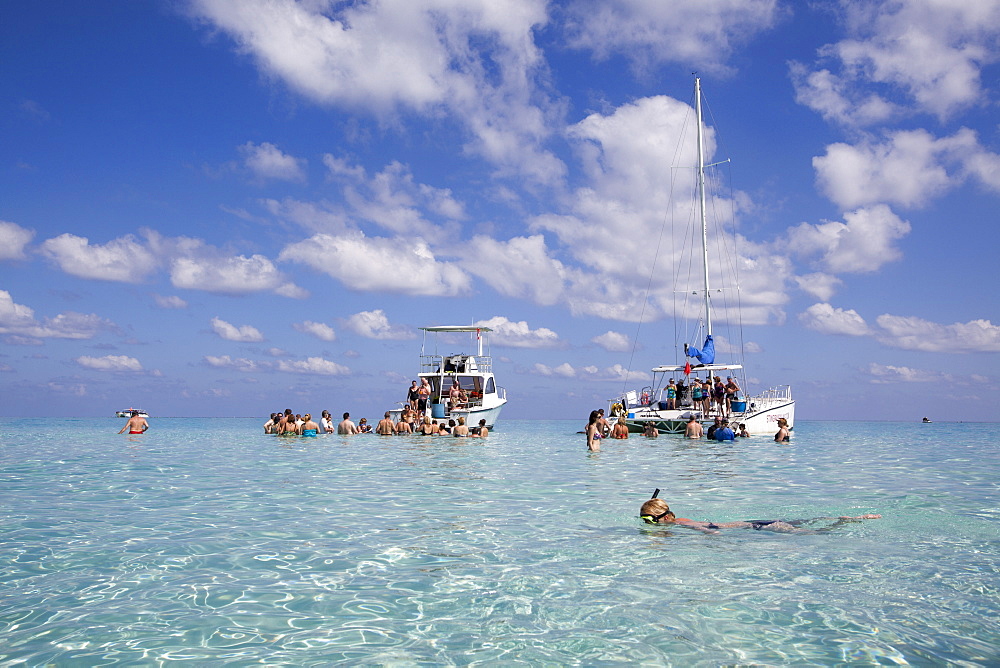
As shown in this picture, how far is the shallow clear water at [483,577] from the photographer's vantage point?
4.74 meters

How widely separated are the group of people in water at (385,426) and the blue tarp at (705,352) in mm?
11409

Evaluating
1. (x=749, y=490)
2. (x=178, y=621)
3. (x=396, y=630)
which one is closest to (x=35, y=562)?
(x=178, y=621)

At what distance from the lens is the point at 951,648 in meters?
4.64

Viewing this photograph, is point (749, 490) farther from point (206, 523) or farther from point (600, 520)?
point (206, 523)

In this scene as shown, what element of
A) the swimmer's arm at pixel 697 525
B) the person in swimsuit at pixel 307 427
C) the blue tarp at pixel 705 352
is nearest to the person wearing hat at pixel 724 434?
the blue tarp at pixel 705 352

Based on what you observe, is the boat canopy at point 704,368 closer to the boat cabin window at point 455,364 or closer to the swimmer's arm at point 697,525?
the boat cabin window at point 455,364

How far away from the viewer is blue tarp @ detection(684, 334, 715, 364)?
114ft

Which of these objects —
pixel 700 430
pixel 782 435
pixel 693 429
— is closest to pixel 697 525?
pixel 693 429

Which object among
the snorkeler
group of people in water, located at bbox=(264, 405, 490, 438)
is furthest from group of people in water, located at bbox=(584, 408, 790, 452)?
the snorkeler

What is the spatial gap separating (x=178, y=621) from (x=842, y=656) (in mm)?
4911

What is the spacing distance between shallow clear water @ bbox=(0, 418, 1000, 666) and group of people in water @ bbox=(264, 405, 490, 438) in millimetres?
18045

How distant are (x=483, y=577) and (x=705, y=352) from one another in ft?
99.8

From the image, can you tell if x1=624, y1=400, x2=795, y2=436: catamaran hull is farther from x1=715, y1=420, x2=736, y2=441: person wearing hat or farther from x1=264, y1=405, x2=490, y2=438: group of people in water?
x1=264, y1=405, x2=490, y2=438: group of people in water

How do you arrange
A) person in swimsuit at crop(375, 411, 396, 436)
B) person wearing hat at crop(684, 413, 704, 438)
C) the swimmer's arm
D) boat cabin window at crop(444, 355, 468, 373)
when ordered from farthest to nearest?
boat cabin window at crop(444, 355, 468, 373) < person in swimsuit at crop(375, 411, 396, 436) < person wearing hat at crop(684, 413, 704, 438) < the swimmer's arm
